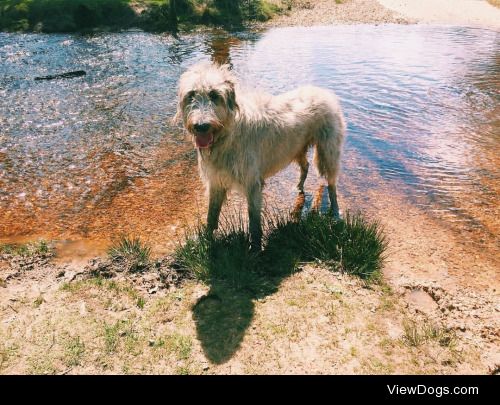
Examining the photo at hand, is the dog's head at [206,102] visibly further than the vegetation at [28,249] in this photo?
No

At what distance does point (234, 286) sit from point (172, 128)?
6.36 metres

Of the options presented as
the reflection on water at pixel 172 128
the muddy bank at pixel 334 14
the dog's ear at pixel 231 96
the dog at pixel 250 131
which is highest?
the dog's ear at pixel 231 96

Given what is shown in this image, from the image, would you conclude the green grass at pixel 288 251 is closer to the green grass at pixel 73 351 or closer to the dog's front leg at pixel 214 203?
the dog's front leg at pixel 214 203

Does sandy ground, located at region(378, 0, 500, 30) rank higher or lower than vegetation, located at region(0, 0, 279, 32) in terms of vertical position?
lower

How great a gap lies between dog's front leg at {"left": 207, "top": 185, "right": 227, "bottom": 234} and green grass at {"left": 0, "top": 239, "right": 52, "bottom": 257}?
94.2 inches

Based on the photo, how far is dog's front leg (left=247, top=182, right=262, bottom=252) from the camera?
5.65 meters

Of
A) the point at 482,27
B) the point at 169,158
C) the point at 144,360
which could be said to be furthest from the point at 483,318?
the point at 482,27

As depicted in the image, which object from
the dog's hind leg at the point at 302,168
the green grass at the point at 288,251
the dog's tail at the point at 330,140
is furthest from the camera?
the dog's hind leg at the point at 302,168

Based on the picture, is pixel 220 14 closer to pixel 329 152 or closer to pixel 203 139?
pixel 329 152

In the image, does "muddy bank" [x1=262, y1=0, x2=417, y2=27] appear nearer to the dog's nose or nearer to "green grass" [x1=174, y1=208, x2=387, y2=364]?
"green grass" [x1=174, y1=208, x2=387, y2=364]

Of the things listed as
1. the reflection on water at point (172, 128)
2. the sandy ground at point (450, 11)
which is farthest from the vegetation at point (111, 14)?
the sandy ground at point (450, 11)

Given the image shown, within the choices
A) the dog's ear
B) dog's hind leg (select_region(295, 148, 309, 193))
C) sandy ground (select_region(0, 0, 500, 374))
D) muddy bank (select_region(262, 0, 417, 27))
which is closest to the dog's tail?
dog's hind leg (select_region(295, 148, 309, 193))

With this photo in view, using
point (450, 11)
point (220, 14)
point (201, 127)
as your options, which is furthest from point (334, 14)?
point (201, 127)

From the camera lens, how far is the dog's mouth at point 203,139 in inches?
186
